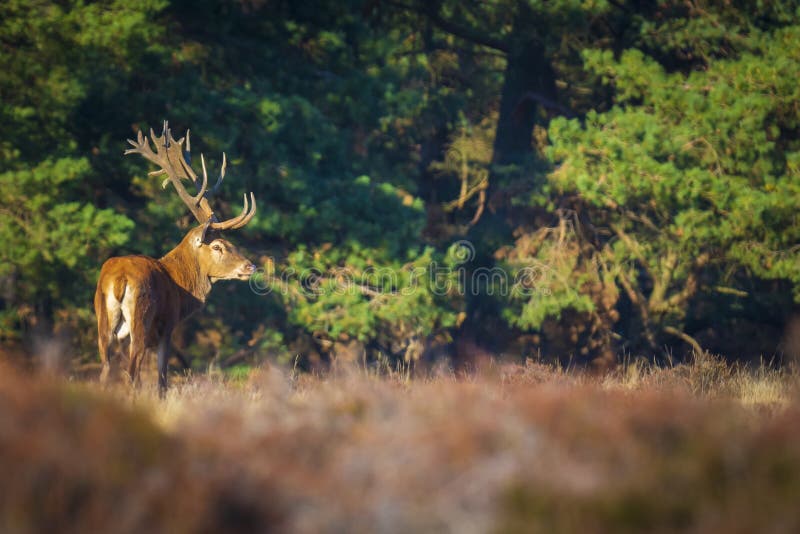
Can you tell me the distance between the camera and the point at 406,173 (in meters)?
19.2

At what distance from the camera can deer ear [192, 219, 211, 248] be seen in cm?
1044

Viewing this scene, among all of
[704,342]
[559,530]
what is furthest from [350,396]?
[704,342]

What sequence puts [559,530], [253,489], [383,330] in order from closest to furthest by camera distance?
[559,530] → [253,489] → [383,330]

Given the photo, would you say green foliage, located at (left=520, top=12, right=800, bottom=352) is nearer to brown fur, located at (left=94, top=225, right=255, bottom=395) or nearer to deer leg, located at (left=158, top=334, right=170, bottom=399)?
brown fur, located at (left=94, top=225, right=255, bottom=395)

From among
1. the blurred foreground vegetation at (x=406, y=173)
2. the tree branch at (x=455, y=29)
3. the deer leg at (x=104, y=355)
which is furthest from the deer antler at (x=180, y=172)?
the tree branch at (x=455, y=29)

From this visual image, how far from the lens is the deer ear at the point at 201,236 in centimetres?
1044

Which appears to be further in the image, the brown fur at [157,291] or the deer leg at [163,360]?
the deer leg at [163,360]

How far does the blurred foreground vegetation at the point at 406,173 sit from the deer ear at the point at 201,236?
2863mm

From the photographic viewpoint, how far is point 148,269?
30.6 feet

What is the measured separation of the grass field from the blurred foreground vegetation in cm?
876

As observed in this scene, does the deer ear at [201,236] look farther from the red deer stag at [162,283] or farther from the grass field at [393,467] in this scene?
the grass field at [393,467]

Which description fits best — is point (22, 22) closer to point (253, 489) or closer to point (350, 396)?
point (350, 396)

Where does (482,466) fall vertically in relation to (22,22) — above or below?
below

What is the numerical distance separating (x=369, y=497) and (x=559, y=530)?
0.76 metres
